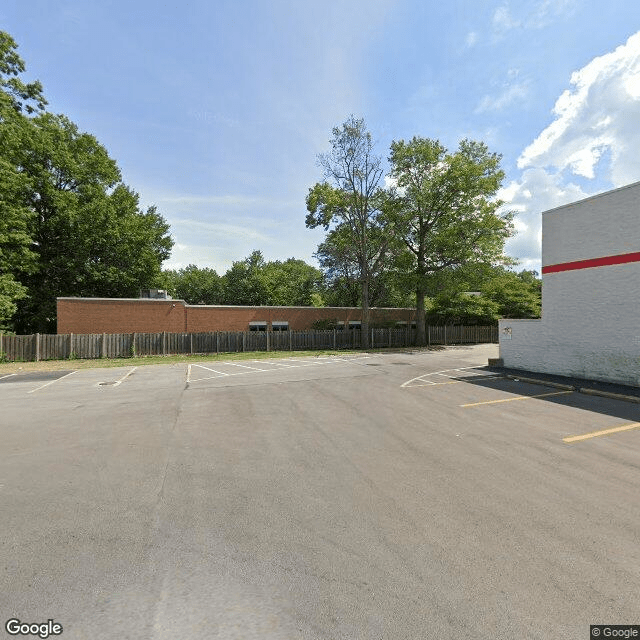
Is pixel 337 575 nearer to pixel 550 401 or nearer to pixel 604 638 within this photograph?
pixel 604 638

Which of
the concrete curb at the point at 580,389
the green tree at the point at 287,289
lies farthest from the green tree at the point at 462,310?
the concrete curb at the point at 580,389

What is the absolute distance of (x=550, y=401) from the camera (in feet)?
35.1

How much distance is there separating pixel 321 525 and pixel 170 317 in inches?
1017

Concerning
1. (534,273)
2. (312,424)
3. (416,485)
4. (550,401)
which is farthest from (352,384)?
(534,273)

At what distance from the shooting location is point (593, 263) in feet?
47.4

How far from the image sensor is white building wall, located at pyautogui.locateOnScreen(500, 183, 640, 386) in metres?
13.3

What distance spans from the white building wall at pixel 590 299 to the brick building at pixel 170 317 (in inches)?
744

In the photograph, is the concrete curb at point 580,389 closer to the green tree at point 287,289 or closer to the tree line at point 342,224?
the tree line at point 342,224

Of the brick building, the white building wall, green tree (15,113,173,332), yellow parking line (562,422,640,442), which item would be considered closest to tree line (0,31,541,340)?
green tree (15,113,173,332)

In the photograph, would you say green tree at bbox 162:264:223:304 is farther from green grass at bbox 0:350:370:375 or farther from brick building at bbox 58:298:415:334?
green grass at bbox 0:350:370:375

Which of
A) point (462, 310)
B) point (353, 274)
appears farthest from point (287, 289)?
point (462, 310)

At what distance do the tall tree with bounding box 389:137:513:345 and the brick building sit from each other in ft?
34.9

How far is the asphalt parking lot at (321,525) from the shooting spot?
106 inches

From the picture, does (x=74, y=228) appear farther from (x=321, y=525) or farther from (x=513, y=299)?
(x=513, y=299)
